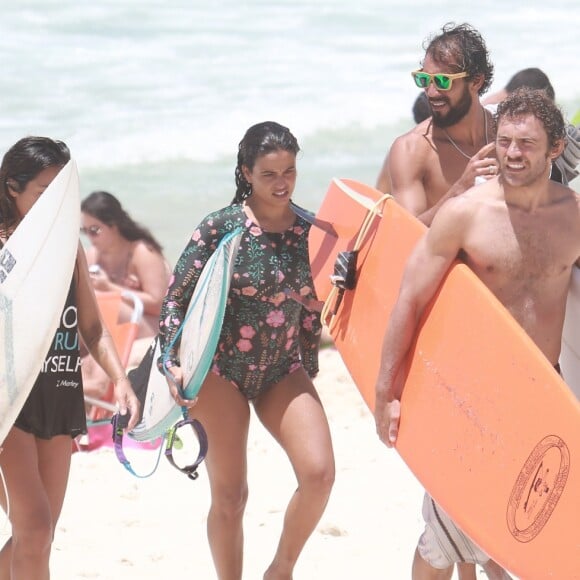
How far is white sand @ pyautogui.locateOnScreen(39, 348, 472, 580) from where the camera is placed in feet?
18.0

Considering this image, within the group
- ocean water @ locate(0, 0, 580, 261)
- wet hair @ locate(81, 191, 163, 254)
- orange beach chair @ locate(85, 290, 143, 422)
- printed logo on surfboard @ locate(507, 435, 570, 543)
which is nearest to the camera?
printed logo on surfboard @ locate(507, 435, 570, 543)

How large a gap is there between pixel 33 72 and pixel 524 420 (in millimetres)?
17889

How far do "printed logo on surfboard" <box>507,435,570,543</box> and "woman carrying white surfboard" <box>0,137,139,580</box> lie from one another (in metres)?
1.51

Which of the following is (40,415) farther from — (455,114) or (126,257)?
(126,257)

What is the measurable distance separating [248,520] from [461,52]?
2475 mm

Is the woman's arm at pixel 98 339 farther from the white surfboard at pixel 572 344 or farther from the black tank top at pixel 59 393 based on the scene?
the white surfboard at pixel 572 344

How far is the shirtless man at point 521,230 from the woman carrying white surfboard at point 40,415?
4.10 feet

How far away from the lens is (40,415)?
430 centimetres

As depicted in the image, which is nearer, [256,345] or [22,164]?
[22,164]

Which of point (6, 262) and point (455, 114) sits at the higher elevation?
point (455, 114)

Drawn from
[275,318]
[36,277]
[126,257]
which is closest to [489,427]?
[275,318]

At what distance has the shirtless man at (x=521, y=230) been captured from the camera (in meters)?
3.84

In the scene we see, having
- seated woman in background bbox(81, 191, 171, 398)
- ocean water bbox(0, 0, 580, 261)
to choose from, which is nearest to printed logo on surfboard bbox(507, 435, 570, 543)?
seated woman in background bbox(81, 191, 171, 398)

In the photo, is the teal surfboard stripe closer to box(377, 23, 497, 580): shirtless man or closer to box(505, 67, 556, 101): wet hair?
box(377, 23, 497, 580): shirtless man
